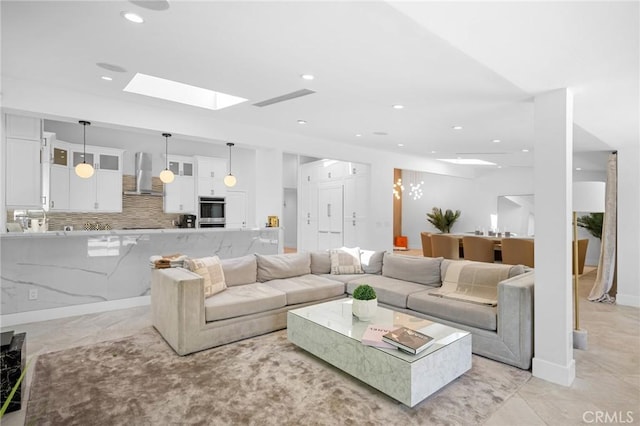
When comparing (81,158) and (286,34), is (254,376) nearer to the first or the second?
(286,34)

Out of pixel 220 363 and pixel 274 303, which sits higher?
pixel 274 303

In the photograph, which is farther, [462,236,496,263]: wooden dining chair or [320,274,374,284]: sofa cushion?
[462,236,496,263]: wooden dining chair

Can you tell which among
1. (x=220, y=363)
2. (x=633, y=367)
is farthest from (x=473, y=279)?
(x=220, y=363)

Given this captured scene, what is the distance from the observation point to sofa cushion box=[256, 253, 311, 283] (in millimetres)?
4383

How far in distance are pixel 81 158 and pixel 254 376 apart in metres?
5.73

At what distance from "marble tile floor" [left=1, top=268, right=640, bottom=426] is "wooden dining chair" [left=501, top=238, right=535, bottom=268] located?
1.30 m

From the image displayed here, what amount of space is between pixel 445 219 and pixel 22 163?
9.60 meters

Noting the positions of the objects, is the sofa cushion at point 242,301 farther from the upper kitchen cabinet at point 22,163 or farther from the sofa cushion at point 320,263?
the upper kitchen cabinet at point 22,163

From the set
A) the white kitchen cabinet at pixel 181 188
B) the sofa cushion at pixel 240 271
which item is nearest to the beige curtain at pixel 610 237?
the sofa cushion at pixel 240 271

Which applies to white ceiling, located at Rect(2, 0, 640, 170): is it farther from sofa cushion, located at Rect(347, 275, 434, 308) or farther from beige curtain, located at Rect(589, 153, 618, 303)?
sofa cushion, located at Rect(347, 275, 434, 308)

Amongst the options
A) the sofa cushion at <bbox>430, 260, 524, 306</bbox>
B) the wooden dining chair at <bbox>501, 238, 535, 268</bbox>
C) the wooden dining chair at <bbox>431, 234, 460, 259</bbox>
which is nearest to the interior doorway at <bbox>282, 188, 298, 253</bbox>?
the wooden dining chair at <bbox>431, 234, 460, 259</bbox>

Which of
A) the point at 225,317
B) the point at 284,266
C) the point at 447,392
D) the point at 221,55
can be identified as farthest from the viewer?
the point at 284,266

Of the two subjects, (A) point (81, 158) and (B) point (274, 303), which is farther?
(A) point (81, 158)

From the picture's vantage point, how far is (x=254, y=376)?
9.16 ft
